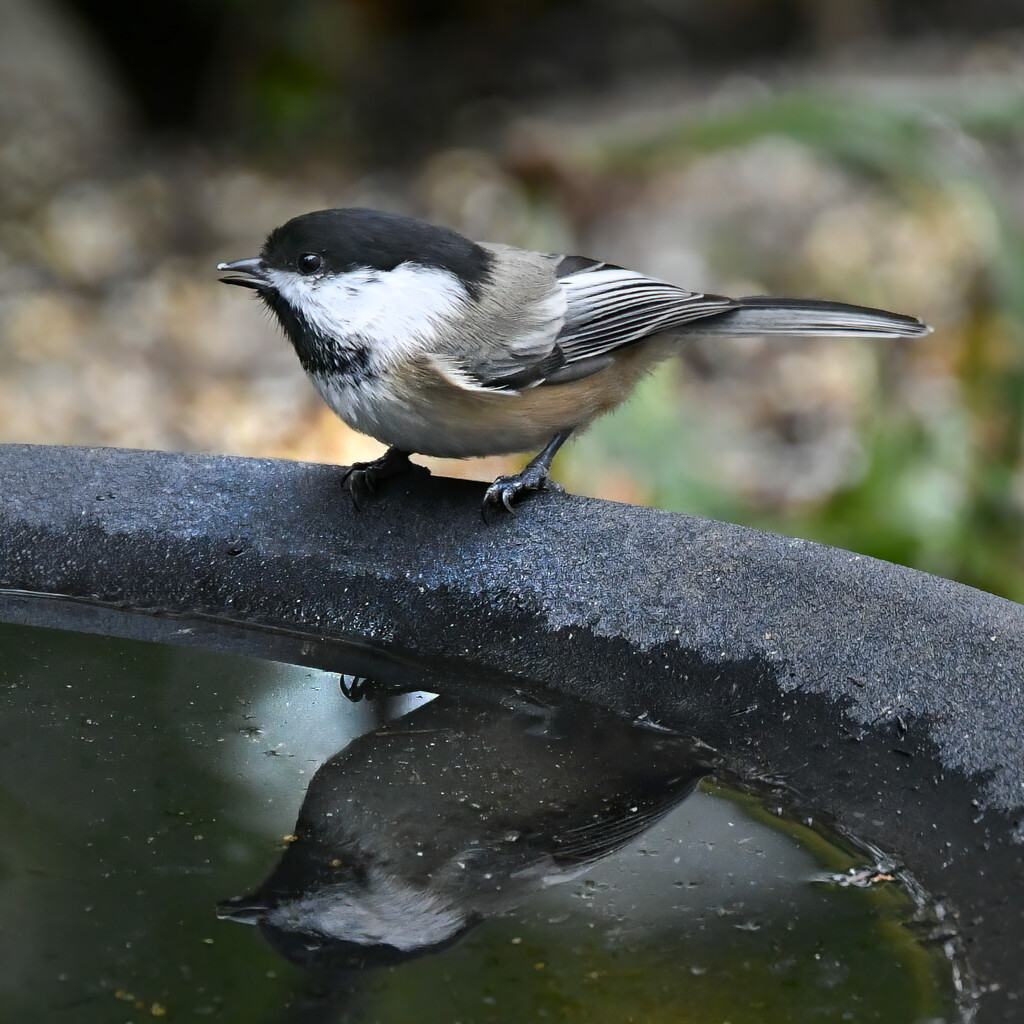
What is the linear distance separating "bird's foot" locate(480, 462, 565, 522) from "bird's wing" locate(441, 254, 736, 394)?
21 centimetres

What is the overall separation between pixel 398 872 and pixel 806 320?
1511 mm

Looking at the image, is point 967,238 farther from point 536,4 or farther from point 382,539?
point 382,539

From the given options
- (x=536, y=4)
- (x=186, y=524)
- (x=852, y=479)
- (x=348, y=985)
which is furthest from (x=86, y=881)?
(x=536, y=4)

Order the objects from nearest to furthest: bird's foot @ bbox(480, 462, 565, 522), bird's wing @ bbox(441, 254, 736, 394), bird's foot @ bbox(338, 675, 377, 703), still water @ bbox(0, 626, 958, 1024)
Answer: still water @ bbox(0, 626, 958, 1024) → bird's foot @ bbox(338, 675, 377, 703) → bird's foot @ bbox(480, 462, 565, 522) → bird's wing @ bbox(441, 254, 736, 394)

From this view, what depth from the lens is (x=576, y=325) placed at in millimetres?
2486

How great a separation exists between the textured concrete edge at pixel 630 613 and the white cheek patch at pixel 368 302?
26 centimetres

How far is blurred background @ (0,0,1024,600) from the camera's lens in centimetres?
371

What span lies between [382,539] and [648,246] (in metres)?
4.06

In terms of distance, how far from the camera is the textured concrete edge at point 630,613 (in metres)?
1.53

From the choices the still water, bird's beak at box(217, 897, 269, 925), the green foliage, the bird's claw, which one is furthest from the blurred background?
bird's beak at box(217, 897, 269, 925)

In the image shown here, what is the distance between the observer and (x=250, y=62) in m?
6.73

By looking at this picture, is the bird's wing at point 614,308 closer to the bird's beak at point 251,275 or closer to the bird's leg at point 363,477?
the bird's leg at point 363,477

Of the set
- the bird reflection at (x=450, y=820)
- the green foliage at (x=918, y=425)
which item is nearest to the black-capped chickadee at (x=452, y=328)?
the bird reflection at (x=450, y=820)

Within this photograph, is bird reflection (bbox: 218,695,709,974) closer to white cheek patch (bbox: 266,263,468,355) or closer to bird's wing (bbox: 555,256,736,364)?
white cheek patch (bbox: 266,263,468,355)
